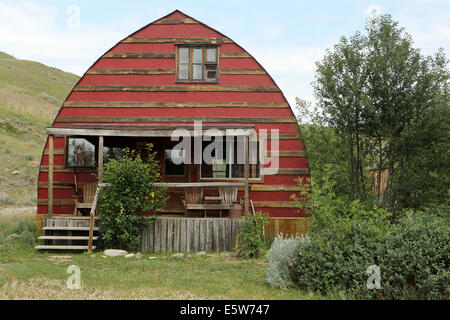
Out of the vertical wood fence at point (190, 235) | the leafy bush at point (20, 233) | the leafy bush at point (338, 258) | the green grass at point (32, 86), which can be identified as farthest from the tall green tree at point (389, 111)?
the green grass at point (32, 86)

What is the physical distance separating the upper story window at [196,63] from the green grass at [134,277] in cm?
538

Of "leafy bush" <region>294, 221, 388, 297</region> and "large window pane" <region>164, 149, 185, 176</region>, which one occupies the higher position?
"large window pane" <region>164, 149, 185, 176</region>

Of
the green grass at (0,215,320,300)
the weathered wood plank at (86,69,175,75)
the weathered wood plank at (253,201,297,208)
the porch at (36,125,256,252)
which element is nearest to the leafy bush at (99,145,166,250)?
the porch at (36,125,256,252)

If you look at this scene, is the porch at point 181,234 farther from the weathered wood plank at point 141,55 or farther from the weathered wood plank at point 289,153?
the weathered wood plank at point 141,55

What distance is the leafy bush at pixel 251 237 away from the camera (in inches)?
399

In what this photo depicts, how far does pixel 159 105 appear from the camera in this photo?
13008 mm

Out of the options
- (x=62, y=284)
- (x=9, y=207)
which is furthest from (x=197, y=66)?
(x=9, y=207)

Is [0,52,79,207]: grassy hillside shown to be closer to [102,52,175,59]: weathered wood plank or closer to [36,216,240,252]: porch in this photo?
[102,52,175,59]: weathered wood plank

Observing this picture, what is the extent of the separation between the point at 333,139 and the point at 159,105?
5007 millimetres

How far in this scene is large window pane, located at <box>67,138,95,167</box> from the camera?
1293 cm

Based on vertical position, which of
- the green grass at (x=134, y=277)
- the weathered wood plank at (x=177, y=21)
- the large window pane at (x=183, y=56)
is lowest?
the green grass at (x=134, y=277)

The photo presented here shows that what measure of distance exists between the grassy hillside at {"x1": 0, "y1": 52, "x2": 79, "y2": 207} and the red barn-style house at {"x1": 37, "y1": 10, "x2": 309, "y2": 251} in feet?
30.1

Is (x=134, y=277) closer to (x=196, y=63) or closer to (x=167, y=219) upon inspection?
(x=167, y=219)

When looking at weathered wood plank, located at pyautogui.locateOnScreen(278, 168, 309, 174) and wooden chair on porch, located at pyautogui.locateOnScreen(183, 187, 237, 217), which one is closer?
wooden chair on porch, located at pyautogui.locateOnScreen(183, 187, 237, 217)
